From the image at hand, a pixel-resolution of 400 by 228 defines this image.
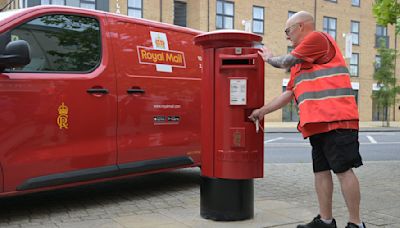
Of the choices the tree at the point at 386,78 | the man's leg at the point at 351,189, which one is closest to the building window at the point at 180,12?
the tree at the point at 386,78

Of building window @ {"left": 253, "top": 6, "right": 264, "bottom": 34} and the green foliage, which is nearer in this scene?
the green foliage

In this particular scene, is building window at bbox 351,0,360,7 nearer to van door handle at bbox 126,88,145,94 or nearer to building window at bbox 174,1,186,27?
building window at bbox 174,1,186,27

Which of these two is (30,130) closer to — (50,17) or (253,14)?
(50,17)

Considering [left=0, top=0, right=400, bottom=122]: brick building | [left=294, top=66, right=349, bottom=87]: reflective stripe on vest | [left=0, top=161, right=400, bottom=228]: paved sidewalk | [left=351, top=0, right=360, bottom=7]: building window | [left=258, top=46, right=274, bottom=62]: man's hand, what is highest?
[left=351, top=0, right=360, bottom=7]: building window

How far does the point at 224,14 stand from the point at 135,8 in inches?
244

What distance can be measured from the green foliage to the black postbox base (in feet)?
14.8

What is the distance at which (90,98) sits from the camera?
484cm

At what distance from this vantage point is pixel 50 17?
187 inches

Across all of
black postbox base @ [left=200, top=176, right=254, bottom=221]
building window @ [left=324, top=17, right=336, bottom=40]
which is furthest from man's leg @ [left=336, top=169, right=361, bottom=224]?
building window @ [left=324, top=17, right=336, bottom=40]

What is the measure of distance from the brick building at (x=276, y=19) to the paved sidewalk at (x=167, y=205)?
19.0 meters

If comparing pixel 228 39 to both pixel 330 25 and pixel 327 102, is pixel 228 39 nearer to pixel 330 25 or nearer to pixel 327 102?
pixel 327 102

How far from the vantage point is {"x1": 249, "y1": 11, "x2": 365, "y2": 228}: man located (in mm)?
3668

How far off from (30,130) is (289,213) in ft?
8.93

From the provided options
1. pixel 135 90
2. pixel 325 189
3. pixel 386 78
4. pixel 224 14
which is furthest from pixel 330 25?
pixel 325 189
